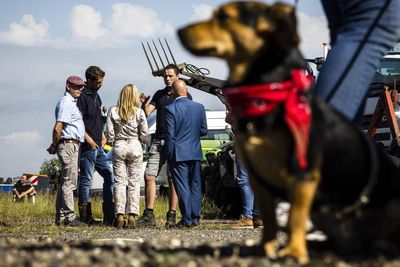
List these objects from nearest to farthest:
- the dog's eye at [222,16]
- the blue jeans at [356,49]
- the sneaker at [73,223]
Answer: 1. the dog's eye at [222,16]
2. the blue jeans at [356,49]
3. the sneaker at [73,223]

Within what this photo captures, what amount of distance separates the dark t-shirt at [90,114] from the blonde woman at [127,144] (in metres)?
0.59

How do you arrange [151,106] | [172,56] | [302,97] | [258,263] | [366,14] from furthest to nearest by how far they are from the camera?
[172,56], [151,106], [366,14], [302,97], [258,263]

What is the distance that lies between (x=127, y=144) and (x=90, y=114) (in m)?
0.97

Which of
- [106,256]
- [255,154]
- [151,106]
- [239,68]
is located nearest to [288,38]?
[239,68]

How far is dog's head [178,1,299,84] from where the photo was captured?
419 centimetres

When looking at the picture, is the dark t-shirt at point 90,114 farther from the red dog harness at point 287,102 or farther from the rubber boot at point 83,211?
the red dog harness at point 287,102

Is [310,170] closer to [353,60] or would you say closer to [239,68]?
[239,68]

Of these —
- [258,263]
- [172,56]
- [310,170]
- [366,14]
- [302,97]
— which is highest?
[172,56]

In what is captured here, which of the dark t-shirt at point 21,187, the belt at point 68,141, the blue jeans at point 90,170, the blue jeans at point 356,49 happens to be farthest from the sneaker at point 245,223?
the dark t-shirt at point 21,187

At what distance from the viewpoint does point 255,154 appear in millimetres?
4164

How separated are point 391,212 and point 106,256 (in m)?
1.38

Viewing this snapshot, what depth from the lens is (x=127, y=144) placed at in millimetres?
12828

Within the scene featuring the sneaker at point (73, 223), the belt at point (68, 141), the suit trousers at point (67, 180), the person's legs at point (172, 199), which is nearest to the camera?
the sneaker at point (73, 223)

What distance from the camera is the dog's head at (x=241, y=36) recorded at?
4.19 m
